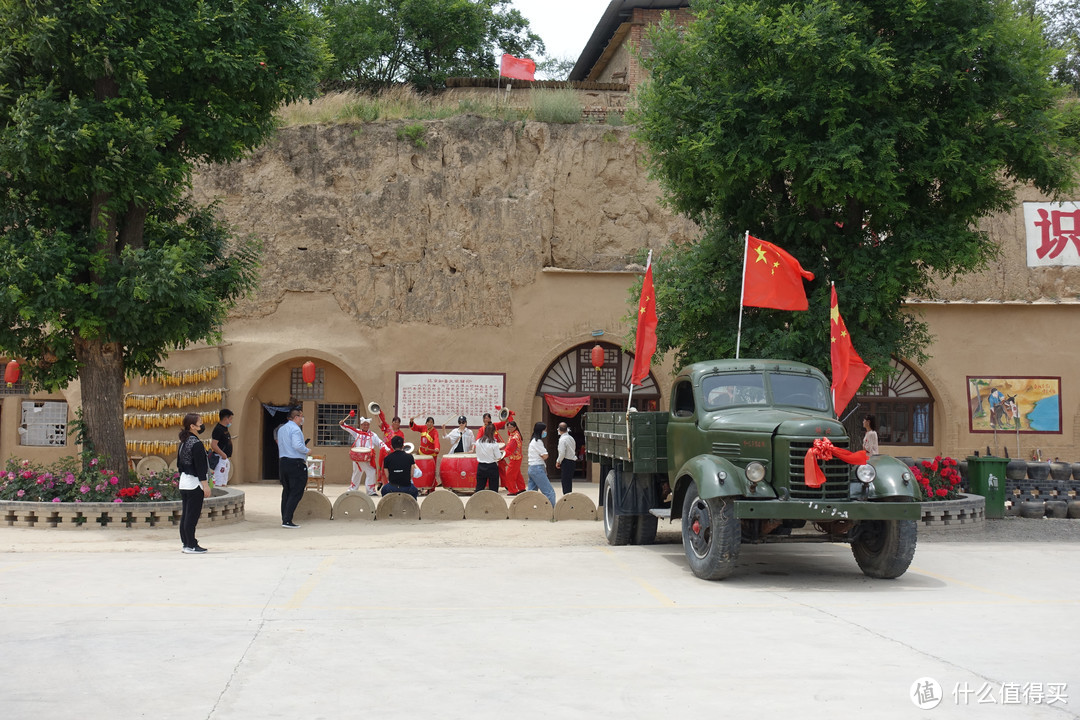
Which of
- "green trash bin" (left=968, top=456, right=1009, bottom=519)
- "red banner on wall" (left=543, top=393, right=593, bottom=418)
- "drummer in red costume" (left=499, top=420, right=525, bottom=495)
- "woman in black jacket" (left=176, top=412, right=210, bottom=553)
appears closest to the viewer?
"woman in black jacket" (left=176, top=412, right=210, bottom=553)

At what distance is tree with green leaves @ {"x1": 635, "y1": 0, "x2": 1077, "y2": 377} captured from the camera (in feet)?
45.0

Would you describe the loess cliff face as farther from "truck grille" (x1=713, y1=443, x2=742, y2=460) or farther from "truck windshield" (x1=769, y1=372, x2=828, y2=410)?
"truck grille" (x1=713, y1=443, x2=742, y2=460)

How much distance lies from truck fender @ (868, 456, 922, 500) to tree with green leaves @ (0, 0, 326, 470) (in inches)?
376

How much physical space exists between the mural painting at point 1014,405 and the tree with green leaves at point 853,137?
9.85 meters

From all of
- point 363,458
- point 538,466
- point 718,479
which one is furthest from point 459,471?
point 718,479

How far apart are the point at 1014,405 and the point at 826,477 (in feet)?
56.2

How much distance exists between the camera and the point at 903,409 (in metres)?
24.5

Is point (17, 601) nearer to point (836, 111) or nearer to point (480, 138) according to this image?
point (836, 111)

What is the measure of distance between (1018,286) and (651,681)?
23062 mm

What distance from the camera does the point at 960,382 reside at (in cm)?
2417

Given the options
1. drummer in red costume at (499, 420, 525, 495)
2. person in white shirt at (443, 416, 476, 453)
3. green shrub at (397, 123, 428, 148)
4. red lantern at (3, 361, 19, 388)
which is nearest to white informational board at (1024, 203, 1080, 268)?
drummer in red costume at (499, 420, 525, 495)

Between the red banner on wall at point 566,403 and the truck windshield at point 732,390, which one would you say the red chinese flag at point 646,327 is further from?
the red banner on wall at point 566,403

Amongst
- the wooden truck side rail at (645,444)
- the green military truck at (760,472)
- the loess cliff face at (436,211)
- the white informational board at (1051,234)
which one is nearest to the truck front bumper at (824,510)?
the green military truck at (760,472)

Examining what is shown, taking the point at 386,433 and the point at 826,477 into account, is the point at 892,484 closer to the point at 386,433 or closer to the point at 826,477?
the point at 826,477
